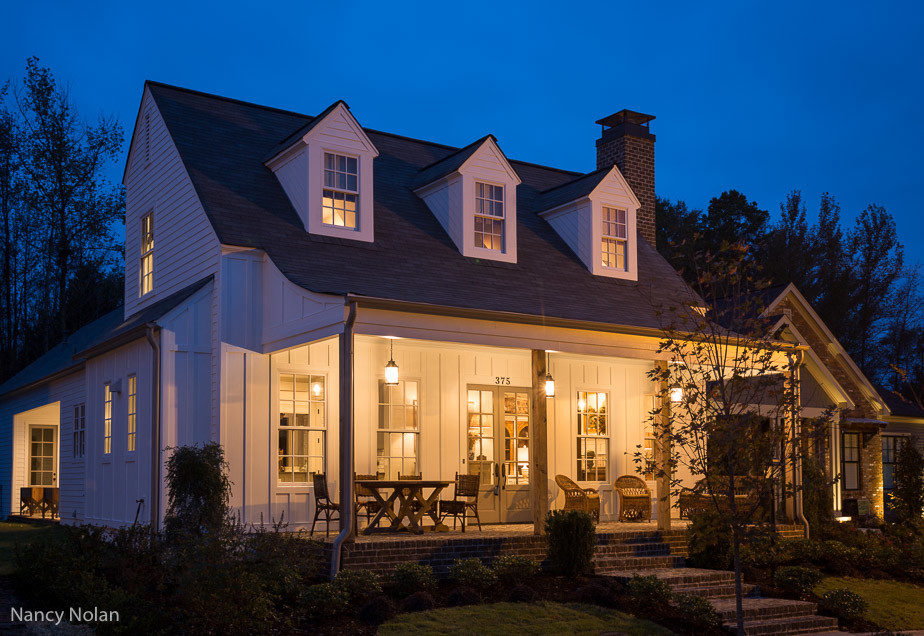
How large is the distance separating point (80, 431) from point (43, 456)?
19.5 feet

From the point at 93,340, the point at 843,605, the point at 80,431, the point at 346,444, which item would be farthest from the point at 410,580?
the point at 93,340

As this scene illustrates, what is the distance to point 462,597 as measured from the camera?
1052cm

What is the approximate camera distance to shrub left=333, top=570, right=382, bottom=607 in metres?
10.3

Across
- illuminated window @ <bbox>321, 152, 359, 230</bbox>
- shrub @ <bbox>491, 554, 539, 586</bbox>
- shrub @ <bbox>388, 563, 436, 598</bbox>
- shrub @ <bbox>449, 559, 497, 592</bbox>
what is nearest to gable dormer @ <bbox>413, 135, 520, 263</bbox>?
illuminated window @ <bbox>321, 152, 359, 230</bbox>

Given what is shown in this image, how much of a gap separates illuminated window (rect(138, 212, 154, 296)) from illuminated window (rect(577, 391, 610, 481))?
26.4ft

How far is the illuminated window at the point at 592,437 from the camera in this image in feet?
56.1

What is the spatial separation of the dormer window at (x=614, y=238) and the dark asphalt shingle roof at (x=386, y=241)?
0.50 meters

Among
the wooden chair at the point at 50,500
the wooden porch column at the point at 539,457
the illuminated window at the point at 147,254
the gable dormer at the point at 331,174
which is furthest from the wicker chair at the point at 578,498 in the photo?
the wooden chair at the point at 50,500

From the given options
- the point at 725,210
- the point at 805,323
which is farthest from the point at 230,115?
the point at 725,210

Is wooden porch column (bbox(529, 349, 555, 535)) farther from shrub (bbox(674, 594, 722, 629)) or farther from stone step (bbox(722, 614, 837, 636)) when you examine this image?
stone step (bbox(722, 614, 837, 636))

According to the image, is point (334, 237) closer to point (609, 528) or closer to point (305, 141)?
point (305, 141)

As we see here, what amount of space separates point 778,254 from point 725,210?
5246 millimetres

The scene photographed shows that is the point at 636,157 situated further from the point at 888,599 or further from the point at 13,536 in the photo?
the point at 13,536

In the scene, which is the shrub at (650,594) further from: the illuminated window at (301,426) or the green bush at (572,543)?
the illuminated window at (301,426)
